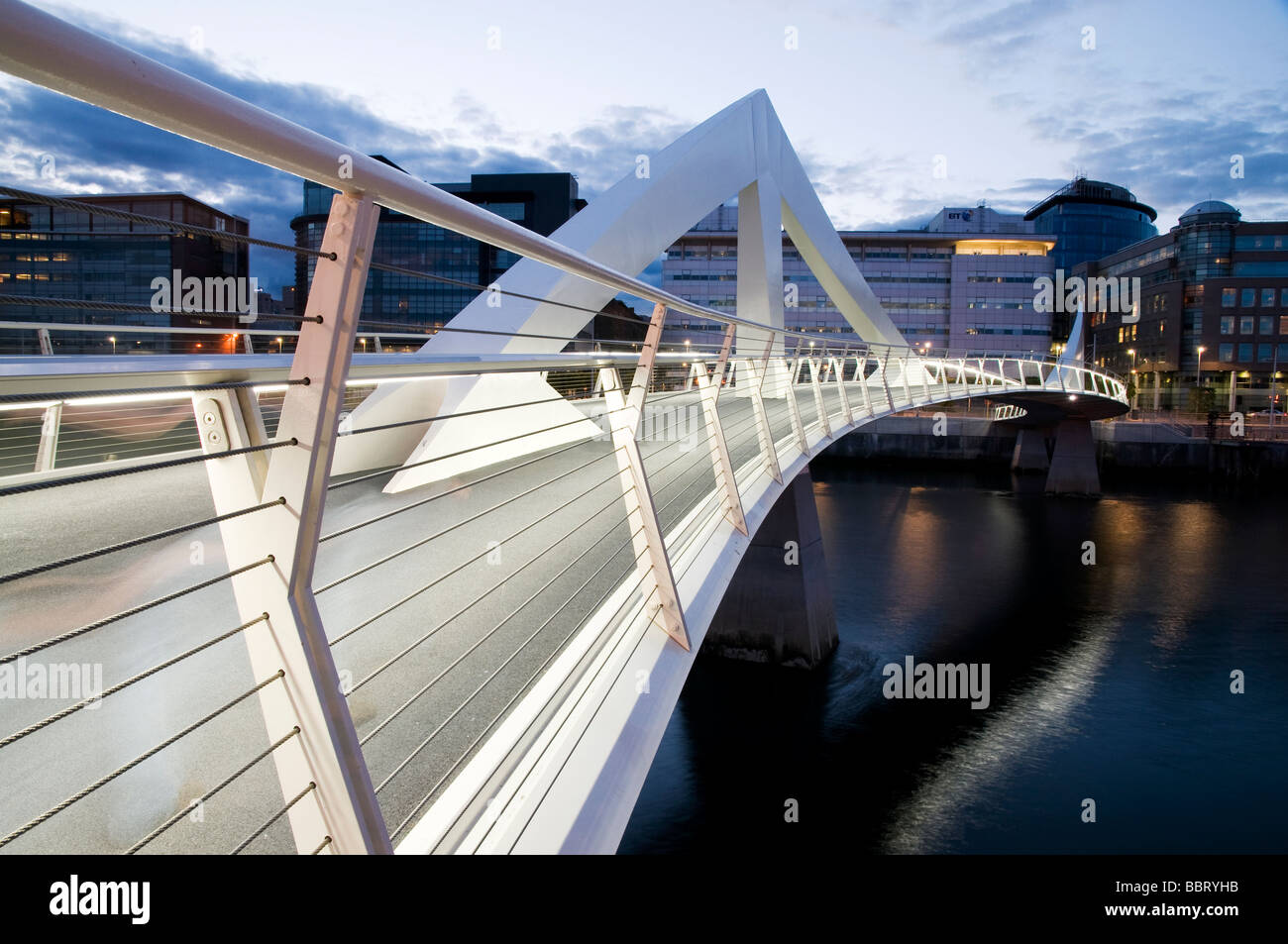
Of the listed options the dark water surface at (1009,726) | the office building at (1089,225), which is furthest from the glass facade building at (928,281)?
the office building at (1089,225)

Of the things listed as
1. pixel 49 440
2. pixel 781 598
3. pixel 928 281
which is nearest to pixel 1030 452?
pixel 928 281

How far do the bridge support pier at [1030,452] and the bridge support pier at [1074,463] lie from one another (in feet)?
14.6

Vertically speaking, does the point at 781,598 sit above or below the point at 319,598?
below

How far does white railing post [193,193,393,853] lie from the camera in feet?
3.84

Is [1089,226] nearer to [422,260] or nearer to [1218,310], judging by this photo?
[1218,310]

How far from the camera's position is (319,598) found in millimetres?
3072

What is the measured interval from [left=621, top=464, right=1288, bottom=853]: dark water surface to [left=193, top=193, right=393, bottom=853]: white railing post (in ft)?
25.8

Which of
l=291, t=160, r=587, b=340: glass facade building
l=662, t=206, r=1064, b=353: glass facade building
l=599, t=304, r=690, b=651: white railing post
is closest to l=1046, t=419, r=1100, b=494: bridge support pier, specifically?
l=662, t=206, r=1064, b=353: glass facade building

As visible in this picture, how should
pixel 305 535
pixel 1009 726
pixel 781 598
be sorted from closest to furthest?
pixel 305 535 → pixel 1009 726 → pixel 781 598

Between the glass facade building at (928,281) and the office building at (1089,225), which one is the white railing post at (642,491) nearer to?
the glass facade building at (928,281)

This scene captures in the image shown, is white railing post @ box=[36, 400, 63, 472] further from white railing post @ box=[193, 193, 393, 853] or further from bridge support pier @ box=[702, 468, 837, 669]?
bridge support pier @ box=[702, 468, 837, 669]

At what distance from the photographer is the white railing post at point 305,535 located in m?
1.17

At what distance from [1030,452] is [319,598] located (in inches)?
1627
